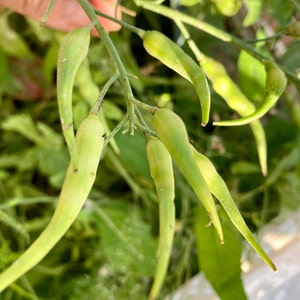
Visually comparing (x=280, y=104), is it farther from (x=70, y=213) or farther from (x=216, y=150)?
(x=70, y=213)

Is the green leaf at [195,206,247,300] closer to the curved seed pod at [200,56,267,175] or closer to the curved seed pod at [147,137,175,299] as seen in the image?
the curved seed pod at [200,56,267,175]

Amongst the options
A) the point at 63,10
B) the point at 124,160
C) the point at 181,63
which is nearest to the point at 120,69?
the point at 181,63

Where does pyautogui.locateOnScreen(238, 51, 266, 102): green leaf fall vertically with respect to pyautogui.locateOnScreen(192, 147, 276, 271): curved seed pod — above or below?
below

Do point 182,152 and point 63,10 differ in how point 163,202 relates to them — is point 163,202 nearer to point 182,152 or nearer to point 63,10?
point 182,152

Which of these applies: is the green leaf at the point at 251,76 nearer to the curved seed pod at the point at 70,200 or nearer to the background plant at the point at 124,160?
the background plant at the point at 124,160

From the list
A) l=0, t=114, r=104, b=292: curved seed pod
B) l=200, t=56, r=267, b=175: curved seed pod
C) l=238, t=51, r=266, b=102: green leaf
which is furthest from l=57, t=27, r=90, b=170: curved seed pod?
l=238, t=51, r=266, b=102: green leaf

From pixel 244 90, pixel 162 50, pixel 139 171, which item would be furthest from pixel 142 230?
pixel 162 50
